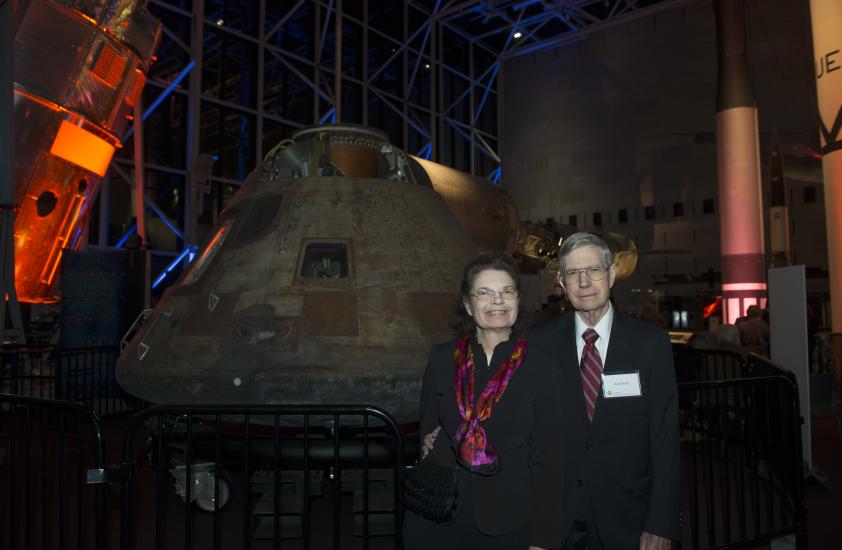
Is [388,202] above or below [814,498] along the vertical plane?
above

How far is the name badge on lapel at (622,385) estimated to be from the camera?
2.03 meters

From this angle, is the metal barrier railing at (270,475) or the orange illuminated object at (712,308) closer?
the metal barrier railing at (270,475)

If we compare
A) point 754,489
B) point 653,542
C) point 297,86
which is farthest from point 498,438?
point 297,86

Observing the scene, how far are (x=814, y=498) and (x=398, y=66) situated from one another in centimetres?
1920

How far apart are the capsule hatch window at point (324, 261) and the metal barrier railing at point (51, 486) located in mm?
1727

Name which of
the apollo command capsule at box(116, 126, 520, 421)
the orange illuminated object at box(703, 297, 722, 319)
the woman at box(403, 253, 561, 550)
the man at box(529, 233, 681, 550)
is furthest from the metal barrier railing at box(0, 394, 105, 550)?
the orange illuminated object at box(703, 297, 722, 319)

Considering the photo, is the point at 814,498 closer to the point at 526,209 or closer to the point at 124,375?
the point at 124,375

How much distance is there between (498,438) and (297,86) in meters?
17.7

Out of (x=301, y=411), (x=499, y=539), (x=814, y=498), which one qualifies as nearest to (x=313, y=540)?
(x=301, y=411)

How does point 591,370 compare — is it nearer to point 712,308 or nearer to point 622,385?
point 622,385

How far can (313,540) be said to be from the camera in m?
3.77

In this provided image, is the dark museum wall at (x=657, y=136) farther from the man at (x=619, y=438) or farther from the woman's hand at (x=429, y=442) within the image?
the woman's hand at (x=429, y=442)

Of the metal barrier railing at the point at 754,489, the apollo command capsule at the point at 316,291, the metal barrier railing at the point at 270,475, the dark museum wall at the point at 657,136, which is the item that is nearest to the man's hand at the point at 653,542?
the metal barrier railing at the point at 754,489

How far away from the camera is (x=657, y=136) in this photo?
67.9ft
